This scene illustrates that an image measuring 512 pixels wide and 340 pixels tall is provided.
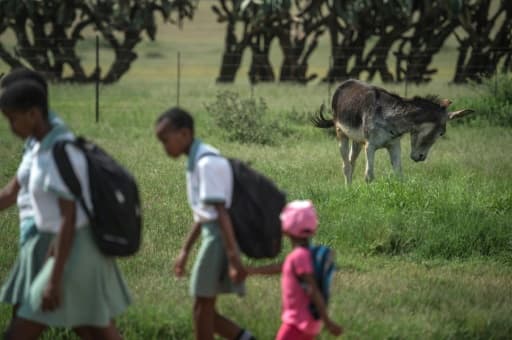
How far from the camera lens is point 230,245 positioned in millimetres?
5797

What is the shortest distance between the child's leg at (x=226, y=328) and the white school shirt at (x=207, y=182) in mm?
693

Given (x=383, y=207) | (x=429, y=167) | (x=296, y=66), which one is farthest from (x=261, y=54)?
(x=383, y=207)

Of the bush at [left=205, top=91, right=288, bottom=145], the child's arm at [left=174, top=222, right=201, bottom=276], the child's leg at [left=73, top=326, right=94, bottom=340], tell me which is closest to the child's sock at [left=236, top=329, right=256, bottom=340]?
the child's arm at [left=174, top=222, right=201, bottom=276]

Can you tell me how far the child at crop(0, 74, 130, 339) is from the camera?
5484 mm

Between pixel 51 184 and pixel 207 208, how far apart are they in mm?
929

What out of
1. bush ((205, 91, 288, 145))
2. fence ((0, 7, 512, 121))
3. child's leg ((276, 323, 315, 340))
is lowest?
fence ((0, 7, 512, 121))

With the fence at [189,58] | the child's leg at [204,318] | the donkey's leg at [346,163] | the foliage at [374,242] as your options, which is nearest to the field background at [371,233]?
the foliage at [374,242]

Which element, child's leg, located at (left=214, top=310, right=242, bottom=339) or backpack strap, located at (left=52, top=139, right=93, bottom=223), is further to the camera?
child's leg, located at (left=214, top=310, right=242, bottom=339)

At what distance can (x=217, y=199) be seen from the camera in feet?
19.0

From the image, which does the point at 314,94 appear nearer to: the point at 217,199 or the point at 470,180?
the point at 470,180

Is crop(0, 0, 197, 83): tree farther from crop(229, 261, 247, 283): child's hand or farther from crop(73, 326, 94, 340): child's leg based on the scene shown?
crop(229, 261, 247, 283): child's hand

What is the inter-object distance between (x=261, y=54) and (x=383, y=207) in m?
25.3

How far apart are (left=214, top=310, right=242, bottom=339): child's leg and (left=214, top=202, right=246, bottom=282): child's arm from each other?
0.54 metres

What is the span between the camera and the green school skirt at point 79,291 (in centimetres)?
558
